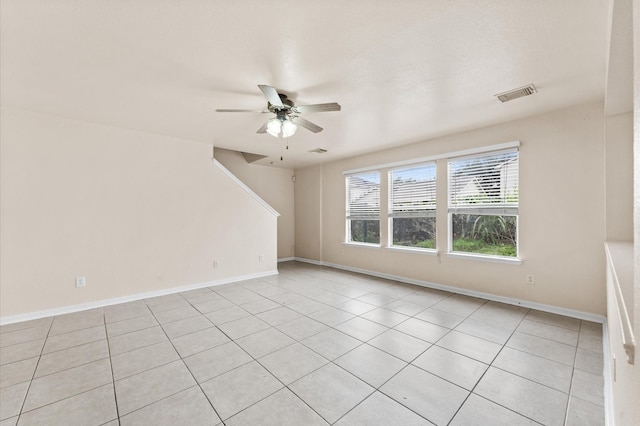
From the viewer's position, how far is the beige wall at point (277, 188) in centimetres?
650

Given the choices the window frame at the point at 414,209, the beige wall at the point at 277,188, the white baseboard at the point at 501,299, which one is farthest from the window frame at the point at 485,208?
the beige wall at the point at 277,188

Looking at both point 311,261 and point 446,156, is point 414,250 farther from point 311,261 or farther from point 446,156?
point 311,261

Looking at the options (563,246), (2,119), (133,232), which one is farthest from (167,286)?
(563,246)

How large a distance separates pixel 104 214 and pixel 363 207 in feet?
14.7

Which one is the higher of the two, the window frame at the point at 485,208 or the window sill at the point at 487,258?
the window frame at the point at 485,208

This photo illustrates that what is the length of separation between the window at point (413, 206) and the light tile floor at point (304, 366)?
1408 mm

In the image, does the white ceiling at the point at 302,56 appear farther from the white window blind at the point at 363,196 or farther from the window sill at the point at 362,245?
the window sill at the point at 362,245

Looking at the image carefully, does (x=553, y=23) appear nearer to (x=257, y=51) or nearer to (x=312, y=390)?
(x=257, y=51)

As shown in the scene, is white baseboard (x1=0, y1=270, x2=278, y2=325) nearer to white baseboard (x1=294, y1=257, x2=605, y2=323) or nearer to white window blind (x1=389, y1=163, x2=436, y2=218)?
white baseboard (x1=294, y1=257, x2=605, y2=323)

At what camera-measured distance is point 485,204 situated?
13.0ft

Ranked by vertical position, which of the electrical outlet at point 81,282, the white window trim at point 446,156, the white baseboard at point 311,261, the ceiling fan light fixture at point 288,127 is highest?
the ceiling fan light fixture at point 288,127

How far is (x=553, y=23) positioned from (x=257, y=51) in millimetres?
2101

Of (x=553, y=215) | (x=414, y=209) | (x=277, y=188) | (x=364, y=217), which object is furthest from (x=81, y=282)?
(x=553, y=215)

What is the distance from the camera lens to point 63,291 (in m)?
3.52
